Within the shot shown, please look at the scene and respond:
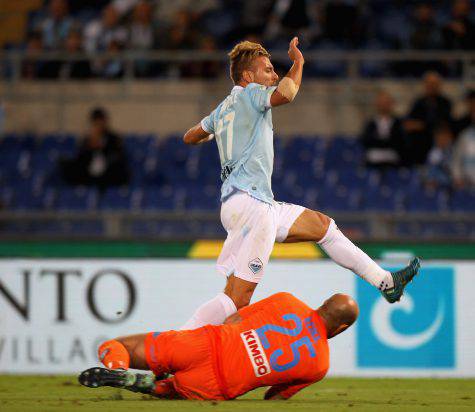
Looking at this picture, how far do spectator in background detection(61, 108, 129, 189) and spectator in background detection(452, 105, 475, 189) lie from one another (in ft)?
12.2

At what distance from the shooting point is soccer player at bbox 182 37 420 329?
6.80 metres

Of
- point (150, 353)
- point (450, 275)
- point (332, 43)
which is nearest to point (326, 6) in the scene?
point (332, 43)

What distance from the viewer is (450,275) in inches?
368

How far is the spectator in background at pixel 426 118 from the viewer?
12742mm

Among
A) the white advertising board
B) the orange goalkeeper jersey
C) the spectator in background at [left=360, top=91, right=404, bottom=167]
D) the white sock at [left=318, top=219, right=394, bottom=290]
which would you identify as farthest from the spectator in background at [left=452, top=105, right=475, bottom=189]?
the orange goalkeeper jersey

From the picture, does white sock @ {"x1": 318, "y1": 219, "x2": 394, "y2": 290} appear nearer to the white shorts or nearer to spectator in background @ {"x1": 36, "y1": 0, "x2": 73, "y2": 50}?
the white shorts

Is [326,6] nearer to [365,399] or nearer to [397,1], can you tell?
[397,1]

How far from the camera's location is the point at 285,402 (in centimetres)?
659

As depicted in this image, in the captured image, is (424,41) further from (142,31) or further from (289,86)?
(289,86)

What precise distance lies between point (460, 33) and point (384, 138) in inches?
89.1

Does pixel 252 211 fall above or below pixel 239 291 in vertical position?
above

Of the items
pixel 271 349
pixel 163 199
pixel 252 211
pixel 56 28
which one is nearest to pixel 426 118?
pixel 163 199

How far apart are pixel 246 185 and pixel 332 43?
26.0 feet

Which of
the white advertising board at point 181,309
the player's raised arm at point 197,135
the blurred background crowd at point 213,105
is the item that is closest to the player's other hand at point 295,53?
the player's raised arm at point 197,135
